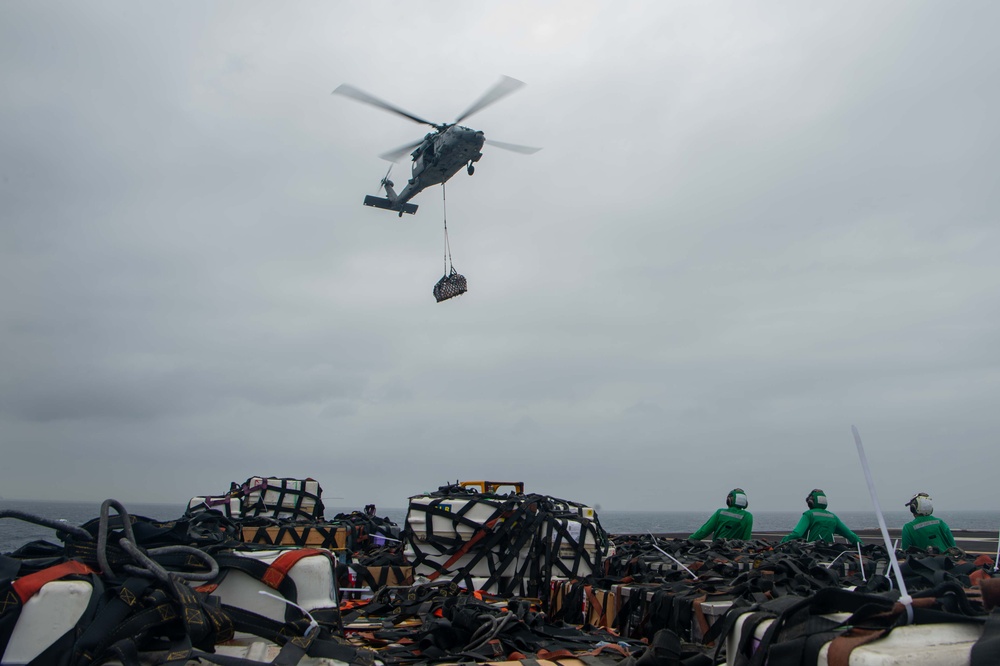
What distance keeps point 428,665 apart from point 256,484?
1038 cm

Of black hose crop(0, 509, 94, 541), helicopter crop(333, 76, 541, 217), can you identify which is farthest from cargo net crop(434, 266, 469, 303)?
black hose crop(0, 509, 94, 541)

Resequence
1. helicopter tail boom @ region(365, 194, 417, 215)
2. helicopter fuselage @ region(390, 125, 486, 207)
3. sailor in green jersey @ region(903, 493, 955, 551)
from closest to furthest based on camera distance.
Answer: sailor in green jersey @ region(903, 493, 955, 551) → helicopter fuselage @ region(390, 125, 486, 207) → helicopter tail boom @ region(365, 194, 417, 215)

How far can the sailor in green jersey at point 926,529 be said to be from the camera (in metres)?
10.1

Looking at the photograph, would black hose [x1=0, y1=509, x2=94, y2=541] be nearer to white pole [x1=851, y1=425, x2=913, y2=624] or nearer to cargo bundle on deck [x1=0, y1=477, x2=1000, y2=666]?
cargo bundle on deck [x1=0, y1=477, x2=1000, y2=666]

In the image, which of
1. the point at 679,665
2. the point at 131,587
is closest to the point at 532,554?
the point at 679,665

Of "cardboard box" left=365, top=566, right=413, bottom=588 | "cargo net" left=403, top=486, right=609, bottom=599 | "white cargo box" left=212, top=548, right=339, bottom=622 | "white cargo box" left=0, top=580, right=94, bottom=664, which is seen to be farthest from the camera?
"cardboard box" left=365, top=566, right=413, bottom=588

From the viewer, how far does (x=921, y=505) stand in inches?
399

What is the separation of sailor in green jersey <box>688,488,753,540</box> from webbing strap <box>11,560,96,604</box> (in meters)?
10.7

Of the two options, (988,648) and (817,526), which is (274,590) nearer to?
(988,648)

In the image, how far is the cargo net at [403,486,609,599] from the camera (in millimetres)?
8109

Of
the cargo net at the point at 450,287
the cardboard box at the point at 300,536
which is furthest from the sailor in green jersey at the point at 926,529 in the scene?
the cargo net at the point at 450,287

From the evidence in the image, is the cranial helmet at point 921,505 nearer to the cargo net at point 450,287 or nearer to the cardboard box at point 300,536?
the cardboard box at point 300,536

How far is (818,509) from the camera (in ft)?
40.1

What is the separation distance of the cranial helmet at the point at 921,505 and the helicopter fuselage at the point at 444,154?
16.6 metres
